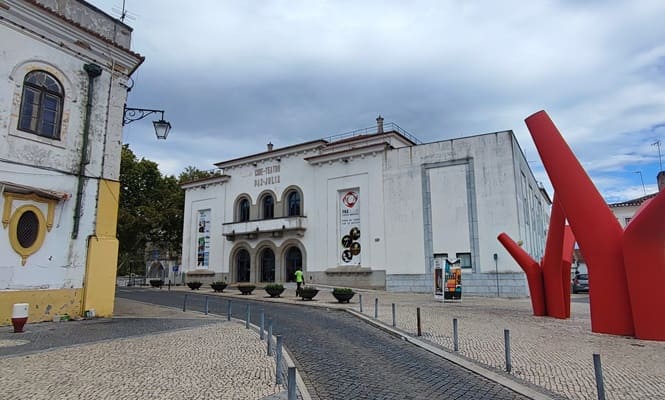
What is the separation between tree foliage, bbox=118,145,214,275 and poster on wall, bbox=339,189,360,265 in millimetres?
19484

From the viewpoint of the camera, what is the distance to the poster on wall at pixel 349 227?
103 feet

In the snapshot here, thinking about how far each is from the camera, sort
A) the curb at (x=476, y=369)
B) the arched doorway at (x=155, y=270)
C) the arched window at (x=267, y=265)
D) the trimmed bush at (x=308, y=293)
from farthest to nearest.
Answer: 1. the arched doorway at (x=155, y=270)
2. the arched window at (x=267, y=265)
3. the trimmed bush at (x=308, y=293)
4. the curb at (x=476, y=369)

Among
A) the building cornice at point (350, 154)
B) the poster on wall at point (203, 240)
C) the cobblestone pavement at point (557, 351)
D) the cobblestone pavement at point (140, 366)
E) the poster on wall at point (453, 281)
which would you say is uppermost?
the building cornice at point (350, 154)

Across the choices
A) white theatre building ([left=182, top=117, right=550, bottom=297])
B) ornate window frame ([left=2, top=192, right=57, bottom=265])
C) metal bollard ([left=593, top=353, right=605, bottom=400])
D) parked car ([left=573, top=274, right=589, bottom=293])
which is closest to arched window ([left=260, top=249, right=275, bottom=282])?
white theatre building ([left=182, top=117, right=550, bottom=297])

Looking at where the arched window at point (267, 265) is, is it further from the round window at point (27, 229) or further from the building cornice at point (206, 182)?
the round window at point (27, 229)

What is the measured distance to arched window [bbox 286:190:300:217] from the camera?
35.6 metres

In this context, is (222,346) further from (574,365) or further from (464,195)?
(464,195)

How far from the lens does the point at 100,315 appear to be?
1371cm

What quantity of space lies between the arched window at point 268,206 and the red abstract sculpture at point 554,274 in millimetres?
24352

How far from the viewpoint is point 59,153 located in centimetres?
1321

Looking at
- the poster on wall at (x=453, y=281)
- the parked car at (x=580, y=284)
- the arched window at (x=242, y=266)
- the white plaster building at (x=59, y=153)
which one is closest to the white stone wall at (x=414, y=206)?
the arched window at (x=242, y=266)

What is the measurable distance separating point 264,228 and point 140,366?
27981 mm

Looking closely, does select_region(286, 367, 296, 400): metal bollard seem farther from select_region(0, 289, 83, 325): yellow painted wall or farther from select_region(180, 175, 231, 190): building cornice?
select_region(180, 175, 231, 190): building cornice

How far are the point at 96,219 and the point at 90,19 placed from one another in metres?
6.57
